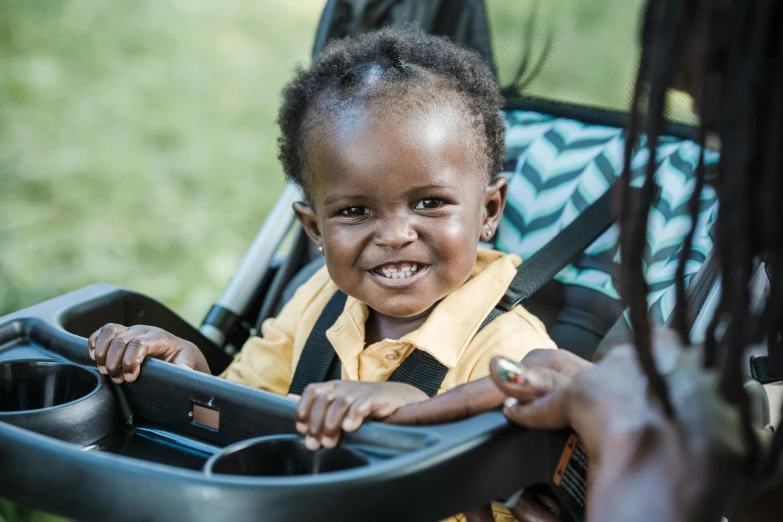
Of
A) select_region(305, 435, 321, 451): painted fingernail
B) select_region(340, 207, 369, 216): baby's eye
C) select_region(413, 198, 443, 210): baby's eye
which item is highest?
select_region(413, 198, 443, 210): baby's eye

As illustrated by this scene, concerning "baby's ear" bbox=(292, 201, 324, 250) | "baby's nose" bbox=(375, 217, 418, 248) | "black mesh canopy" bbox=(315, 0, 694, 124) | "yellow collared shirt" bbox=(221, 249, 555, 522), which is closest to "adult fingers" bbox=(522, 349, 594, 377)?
"yellow collared shirt" bbox=(221, 249, 555, 522)

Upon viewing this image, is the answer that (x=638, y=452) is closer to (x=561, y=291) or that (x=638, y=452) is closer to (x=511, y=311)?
(x=511, y=311)

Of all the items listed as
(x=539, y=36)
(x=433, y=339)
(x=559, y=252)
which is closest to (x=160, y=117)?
(x=539, y=36)

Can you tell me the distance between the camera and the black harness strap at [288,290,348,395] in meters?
1.58

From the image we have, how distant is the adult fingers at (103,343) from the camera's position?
1.29 m

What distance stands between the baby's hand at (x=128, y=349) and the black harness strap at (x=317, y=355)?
0.20 m

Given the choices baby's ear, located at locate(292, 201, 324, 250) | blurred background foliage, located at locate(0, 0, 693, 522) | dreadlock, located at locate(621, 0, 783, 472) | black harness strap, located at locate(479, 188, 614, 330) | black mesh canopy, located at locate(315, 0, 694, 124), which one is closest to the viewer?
dreadlock, located at locate(621, 0, 783, 472)

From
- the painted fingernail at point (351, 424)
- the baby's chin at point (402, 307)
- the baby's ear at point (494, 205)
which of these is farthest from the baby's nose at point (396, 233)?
the painted fingernail at point (351, 424)

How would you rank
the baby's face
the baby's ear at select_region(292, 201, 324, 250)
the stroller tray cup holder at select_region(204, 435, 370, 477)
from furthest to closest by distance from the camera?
the baby's ear at select_region(292, 201, 324, 250) → the baby's face → the stroller tray cup holder at select_region(204, 435, 370, 477)

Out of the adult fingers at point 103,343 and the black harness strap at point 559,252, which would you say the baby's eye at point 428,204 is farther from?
the adult fingers at point 103,343

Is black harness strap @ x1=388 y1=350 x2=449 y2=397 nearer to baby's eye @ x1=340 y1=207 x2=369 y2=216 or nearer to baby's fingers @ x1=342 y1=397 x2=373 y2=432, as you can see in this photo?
baby's eye @ x1=340 y1=207 x2=369 y2=216

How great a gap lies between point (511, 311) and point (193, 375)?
1.86 ft

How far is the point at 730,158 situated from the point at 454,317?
712mm

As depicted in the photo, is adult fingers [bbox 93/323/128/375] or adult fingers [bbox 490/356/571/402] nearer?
adult fingers [bbox 490/356/571/402]
